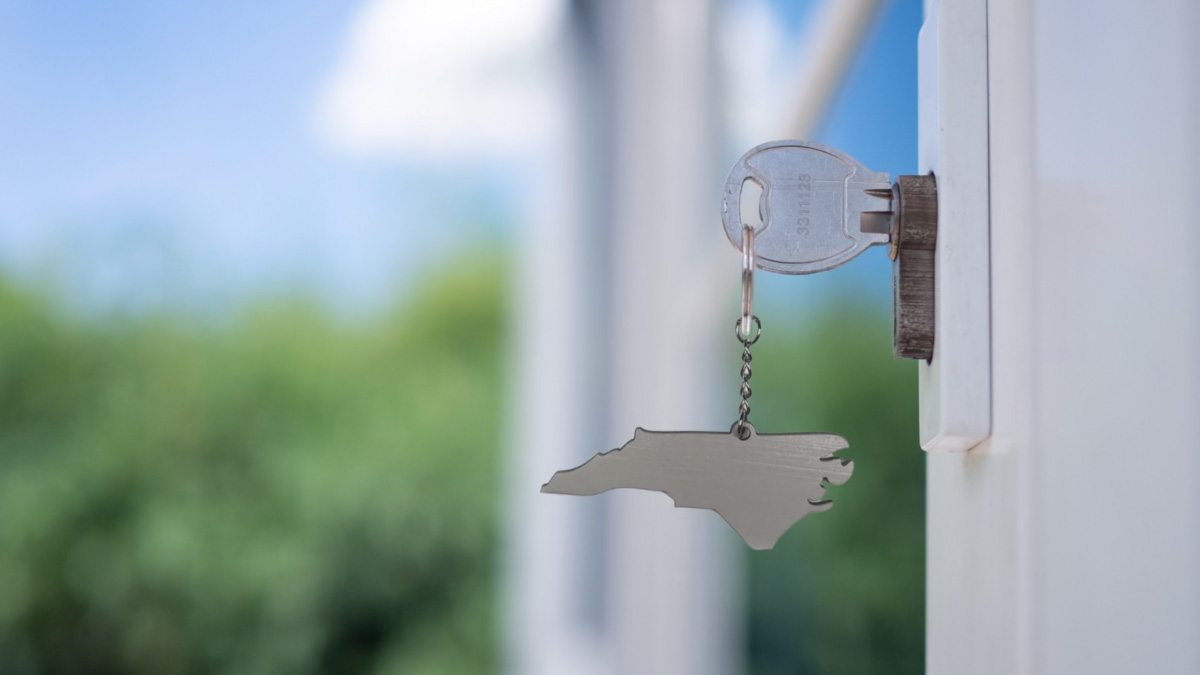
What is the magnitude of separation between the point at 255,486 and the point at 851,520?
4.00ft

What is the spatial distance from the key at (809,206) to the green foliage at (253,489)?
5.04 feet

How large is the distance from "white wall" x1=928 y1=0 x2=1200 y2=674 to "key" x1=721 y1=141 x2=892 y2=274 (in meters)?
0.03

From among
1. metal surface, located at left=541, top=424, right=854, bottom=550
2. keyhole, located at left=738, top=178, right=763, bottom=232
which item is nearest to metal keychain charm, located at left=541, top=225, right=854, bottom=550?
metal surface, located at left=541, top=424, right=854, bottom=550

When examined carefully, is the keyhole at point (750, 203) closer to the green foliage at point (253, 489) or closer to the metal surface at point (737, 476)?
the metal surface at point (737, 476)

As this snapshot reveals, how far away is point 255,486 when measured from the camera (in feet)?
5.50

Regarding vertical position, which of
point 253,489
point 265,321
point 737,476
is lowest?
point 253,489

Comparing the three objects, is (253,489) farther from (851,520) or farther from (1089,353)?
(1089,353)

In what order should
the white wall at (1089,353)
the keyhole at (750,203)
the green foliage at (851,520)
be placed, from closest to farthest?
the white wall at (1089,353)
the green foliage at (851,520)
the keyhole at (750,203)

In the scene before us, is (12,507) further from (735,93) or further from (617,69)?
(735,93)

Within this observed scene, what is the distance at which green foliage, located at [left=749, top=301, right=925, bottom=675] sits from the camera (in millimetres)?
596

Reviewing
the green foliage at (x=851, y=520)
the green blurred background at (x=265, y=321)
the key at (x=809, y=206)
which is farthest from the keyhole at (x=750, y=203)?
the green blurred background at (x=265, y=321)

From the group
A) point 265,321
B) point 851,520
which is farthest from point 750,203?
point 265,321

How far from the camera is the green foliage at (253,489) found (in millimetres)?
1561

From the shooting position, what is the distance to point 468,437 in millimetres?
1768
